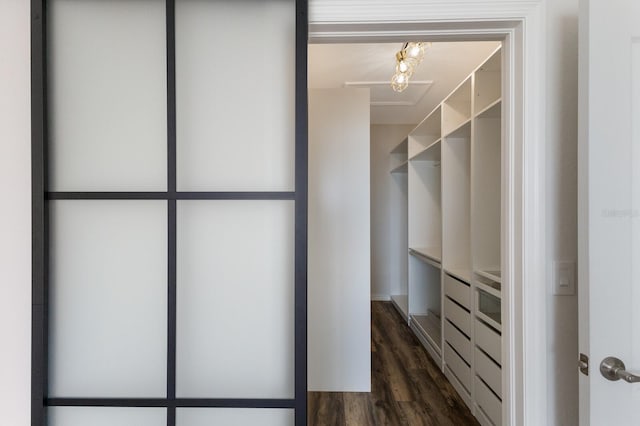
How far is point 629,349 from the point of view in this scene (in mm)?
893

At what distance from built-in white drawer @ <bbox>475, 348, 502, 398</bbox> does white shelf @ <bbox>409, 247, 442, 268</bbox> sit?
3.14 ft

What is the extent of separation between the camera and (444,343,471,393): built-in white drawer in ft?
7.22

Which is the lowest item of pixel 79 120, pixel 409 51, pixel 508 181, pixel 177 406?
pixel 177 406

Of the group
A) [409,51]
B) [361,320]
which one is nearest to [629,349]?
[361,320]

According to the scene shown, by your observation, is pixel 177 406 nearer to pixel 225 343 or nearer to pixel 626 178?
pixel 225 343

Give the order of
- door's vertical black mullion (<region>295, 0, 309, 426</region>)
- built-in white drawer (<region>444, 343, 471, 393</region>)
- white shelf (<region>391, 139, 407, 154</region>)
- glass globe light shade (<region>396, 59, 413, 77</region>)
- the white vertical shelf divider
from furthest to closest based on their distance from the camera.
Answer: the white vertical shelf divider → white shelf (<region>391, 139, 407, 154</region>) → glass globe light shade (<region>396, 59, 413, 77</region>) → built-in white drawer (<region>444, 343, 471, 393</region>) → door's vertical black mullion (<region>295, 0, 309, 426</region>)

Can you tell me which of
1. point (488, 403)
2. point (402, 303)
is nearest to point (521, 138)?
point (488, 403)

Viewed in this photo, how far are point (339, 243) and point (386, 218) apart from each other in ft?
8.96

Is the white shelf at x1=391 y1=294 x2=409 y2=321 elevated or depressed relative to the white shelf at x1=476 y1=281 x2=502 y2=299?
depressed

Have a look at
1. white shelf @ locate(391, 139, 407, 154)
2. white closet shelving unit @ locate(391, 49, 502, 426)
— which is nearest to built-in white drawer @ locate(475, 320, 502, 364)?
white closet shelving unit @ locate(391, 49, 502, 426)

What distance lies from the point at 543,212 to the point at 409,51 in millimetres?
1784

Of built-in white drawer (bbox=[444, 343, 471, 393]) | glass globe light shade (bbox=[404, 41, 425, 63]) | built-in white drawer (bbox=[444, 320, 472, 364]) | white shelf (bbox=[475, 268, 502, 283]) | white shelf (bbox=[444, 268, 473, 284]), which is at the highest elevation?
glass globe light shade (bbox=[404, 41, 425, 63])

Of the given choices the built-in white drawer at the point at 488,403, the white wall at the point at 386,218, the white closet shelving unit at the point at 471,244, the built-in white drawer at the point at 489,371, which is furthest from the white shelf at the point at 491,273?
the white wall at the point at 386,218
